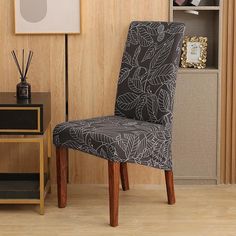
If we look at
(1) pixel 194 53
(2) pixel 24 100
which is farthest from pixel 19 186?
(1) pixel 194 53

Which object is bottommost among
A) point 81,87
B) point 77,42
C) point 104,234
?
point 104,234

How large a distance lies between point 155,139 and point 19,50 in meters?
1.10

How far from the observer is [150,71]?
12.8 feet

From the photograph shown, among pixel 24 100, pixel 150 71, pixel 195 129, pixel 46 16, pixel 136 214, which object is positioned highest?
pixel 46 16

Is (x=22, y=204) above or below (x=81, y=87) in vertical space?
below

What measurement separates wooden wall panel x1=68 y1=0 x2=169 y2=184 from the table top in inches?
10.1

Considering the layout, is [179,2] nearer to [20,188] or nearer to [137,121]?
[137,121]

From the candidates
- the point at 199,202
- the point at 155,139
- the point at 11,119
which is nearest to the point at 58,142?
Result: the point at 11,119

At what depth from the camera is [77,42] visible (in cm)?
413

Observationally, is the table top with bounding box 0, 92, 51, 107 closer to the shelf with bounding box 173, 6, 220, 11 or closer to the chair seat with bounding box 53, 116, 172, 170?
the chair seat with bounding box 53, 116, 172, 170

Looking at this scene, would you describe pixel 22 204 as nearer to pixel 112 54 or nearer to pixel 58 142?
pixel 58 142

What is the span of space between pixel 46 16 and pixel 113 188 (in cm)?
125

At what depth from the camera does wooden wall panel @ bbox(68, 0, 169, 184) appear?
13.5 ft

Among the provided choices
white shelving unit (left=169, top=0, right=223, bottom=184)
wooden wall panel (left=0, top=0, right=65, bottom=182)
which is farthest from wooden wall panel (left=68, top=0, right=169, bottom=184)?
white shelving unit (left=169, top=0, right=223, bottom=184)
